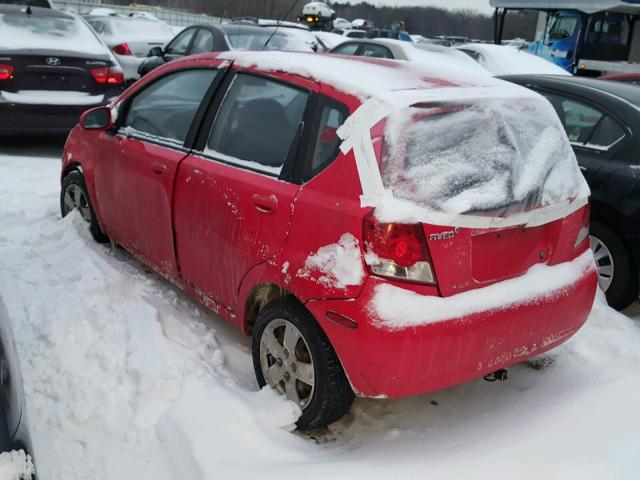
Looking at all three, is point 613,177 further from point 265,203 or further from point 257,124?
point 265,203

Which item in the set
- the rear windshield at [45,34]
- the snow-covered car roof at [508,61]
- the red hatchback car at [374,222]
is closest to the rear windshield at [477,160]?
the red hatchback car at [374,222]

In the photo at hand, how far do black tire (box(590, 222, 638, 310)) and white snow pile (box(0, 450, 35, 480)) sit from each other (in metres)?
3.76

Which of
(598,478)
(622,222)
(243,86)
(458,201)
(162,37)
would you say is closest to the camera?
(598,478)

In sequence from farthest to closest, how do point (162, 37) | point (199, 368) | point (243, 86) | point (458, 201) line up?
point (162, 37) < point (243, 86) < point (199, 368) < point (458, 201)

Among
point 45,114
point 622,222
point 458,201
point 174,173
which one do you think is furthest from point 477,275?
point 45,114

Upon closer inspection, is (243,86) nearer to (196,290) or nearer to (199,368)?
(196,290)

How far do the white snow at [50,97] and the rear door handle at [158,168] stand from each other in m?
4.09

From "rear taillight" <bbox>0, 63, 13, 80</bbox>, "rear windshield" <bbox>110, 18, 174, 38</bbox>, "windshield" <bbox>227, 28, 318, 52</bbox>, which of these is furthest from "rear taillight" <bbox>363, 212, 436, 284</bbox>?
"rear windshield" <bbox>110, 18, 174, 38</bbox>

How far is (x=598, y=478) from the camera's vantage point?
92.2 inches

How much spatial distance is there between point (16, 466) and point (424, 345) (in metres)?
1.42

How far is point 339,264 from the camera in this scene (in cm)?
255

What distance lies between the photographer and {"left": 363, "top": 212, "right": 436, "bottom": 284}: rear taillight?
247cm

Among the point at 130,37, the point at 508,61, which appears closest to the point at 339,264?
the point at 508,61

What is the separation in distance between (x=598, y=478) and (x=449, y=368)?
0.64 meters
